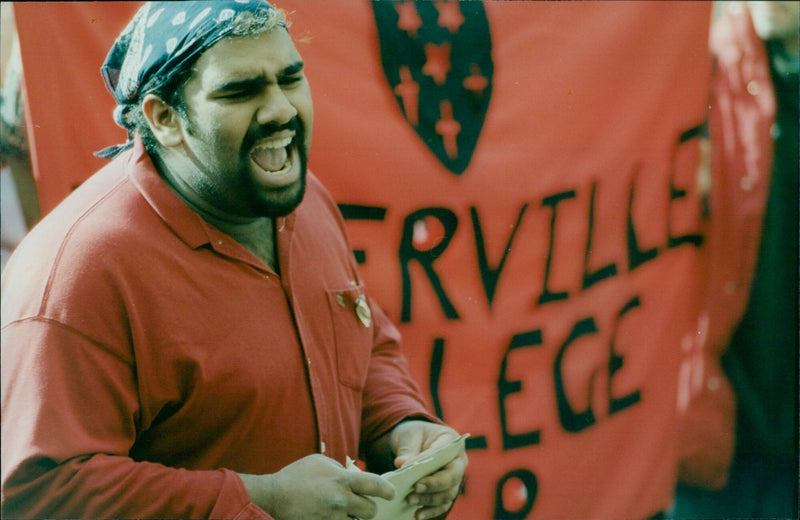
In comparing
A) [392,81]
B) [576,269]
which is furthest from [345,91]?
[576,269]

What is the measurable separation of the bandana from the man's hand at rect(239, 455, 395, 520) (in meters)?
0.69

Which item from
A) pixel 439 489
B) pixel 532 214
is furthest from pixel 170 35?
pixel 532 214

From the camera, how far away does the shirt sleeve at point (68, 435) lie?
4.33 ft

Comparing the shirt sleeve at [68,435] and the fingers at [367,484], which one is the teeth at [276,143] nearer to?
the shirt sleeve at [68,435]

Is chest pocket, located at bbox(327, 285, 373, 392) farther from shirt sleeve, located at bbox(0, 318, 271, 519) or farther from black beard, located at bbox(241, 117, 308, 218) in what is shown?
shirt sleeve, located at bbox(0, 318, 271, 519)

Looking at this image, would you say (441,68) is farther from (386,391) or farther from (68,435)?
(68,435)

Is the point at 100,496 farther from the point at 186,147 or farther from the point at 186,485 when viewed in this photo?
the point at 186,147

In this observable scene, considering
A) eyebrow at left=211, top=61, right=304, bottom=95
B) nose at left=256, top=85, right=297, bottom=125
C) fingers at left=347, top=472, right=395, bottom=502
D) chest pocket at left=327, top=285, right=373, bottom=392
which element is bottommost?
fingers at left=347, top=472, right=395, bottom=502

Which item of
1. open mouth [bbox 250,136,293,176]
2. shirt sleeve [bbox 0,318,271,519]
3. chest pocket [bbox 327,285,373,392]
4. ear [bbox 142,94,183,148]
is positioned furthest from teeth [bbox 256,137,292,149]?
shirt sleeve [bbox 0,318,271,519]

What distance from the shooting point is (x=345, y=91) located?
230cm

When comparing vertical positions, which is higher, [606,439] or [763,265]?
[763,265]

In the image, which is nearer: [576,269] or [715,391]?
[576,269]

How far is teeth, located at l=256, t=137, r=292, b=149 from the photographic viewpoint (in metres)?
1.54

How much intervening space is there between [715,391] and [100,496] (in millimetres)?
2303
